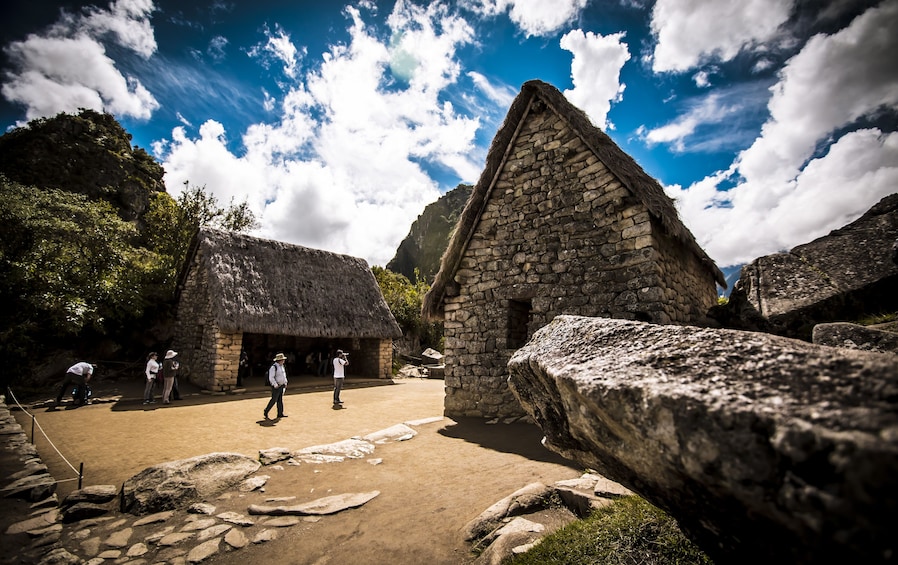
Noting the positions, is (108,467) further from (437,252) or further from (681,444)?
(437,252)

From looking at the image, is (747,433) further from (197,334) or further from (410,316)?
(410,316)

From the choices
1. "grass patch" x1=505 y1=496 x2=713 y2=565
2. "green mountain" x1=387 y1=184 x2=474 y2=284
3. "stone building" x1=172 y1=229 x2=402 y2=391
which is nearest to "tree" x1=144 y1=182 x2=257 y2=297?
"stone building" x1=172 y1=229 x2=402 y2=391

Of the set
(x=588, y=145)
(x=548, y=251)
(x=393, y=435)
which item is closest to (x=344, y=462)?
(x=393, y=435)

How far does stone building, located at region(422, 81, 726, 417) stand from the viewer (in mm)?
6570

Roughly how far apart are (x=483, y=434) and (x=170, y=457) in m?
5.38

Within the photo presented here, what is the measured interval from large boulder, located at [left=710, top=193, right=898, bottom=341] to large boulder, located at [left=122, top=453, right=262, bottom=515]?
8.59m

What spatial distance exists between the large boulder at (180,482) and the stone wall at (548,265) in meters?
4.55

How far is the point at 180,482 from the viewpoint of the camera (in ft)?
14.3

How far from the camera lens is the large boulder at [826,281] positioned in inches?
207

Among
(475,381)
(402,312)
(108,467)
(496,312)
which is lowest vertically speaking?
(108,467)

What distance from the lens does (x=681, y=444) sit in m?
1.11

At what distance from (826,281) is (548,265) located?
14.4 ft

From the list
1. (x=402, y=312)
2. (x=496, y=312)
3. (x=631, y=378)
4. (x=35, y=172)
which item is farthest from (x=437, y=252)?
(x=631, y=378)

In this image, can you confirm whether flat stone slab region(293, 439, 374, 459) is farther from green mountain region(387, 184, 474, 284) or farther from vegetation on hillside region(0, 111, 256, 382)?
green mountain region(387, 184, 474, 284)
